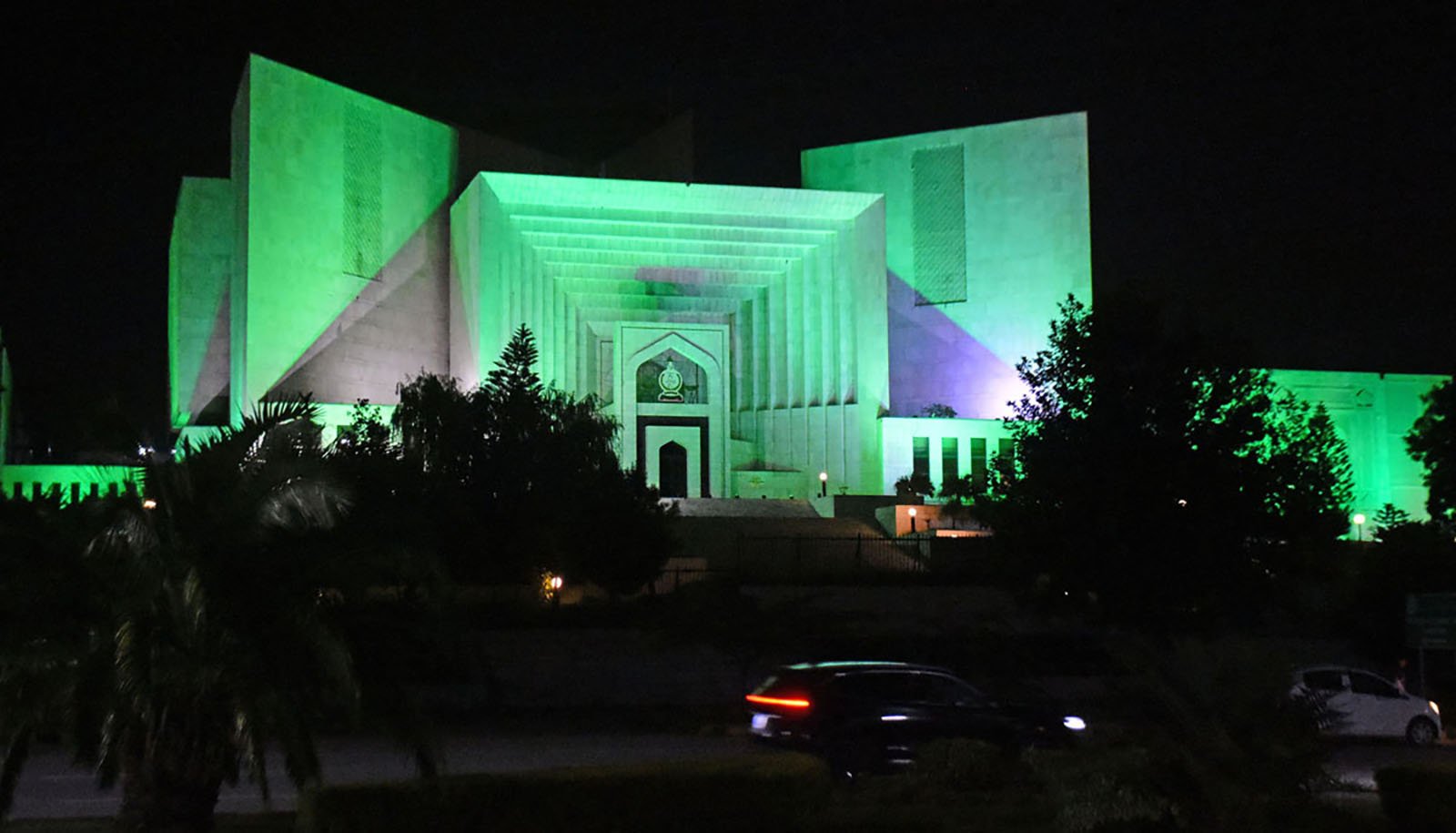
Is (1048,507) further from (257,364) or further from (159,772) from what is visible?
(257,364)

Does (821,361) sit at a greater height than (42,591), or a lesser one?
greater

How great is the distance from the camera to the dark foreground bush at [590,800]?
7820 millimetres

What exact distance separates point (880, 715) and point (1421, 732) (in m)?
9.15

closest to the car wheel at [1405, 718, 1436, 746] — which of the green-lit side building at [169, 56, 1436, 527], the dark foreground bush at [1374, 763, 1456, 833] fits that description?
the dark foreground bush at [1374, 763, 1456, 833]

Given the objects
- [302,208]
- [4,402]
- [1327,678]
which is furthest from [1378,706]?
[4,402]

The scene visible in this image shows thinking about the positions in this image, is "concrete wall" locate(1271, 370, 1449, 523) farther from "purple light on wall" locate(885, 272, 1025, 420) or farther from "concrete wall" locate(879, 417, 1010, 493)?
"concrete wall" locate(879, 417, 1010, 493)

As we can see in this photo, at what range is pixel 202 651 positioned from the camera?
8.51m

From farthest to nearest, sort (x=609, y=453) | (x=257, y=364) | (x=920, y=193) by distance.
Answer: (x=920, y=193) < (x=257, y=364) < (x=609, y=453)

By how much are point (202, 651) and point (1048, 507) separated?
14.6 meters

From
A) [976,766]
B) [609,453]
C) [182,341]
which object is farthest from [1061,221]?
[976,766]

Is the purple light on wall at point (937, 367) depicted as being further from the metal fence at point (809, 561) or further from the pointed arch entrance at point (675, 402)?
the metal fence at point (809, 561)

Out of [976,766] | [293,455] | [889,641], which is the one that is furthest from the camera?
[889,641]

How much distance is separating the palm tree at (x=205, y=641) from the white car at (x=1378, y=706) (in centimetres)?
1281

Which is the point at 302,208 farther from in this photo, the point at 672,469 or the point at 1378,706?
the point at 1378,706
